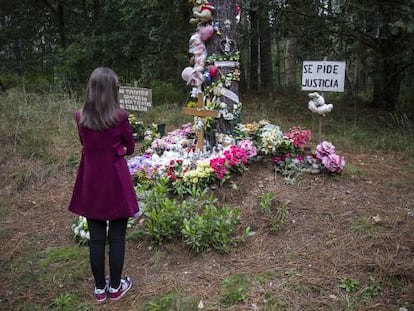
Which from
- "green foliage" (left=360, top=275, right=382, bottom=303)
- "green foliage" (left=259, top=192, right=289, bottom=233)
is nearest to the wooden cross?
"green foliage" (left=259, top=192, right=289, bottom=233)

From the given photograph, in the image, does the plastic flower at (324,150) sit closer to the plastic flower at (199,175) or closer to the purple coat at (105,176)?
the plastic flower at (199,175)

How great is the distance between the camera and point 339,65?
450cm

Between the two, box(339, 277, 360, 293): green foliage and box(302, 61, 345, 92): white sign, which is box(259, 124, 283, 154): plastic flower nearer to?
box(302, 61, 345, 92): white sign

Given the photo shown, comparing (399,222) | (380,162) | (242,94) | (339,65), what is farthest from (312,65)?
(242,94)

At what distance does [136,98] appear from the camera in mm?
5582

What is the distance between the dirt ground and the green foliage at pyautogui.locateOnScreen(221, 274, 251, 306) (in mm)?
49

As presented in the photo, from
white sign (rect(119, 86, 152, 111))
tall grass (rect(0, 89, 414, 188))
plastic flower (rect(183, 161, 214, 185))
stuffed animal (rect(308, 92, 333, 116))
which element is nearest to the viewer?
plastic flower (rect(183, 161, 214, 185))

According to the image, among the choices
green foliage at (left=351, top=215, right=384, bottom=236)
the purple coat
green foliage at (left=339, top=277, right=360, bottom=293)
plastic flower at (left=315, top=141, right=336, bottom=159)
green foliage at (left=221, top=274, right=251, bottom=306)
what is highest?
the purple coat

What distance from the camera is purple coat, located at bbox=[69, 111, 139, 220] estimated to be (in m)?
2.54

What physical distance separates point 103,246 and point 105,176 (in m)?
0.49

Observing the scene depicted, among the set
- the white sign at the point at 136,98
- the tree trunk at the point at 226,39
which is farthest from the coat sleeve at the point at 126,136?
the white sign at the point at 136,98

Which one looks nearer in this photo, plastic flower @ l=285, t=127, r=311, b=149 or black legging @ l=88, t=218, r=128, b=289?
black legging @ l=88, t=218, r=128, b=289

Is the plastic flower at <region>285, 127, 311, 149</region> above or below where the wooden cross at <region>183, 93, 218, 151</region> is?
below

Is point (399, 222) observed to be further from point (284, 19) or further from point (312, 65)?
point (284, 19)
